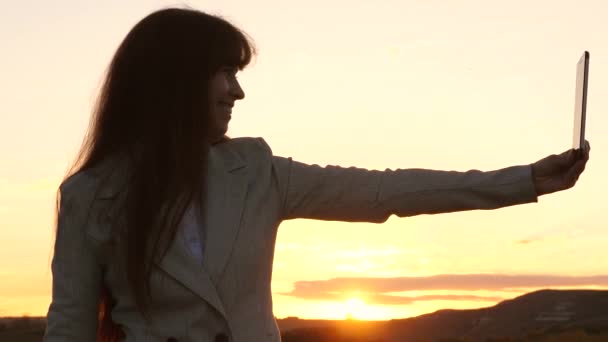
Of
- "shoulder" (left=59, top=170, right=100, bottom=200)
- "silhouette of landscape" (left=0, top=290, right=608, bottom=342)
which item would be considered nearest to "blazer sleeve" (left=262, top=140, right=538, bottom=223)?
"shoulder" (left=59, top=170, right=100, bottom=200)

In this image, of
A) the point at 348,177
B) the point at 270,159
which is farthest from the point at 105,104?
the point at 348,177

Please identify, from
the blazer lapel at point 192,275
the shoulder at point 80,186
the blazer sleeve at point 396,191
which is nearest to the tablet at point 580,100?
the blazer sleeve at point 396,191

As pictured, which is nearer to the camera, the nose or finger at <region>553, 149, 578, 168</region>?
finger at <region>553, 149, 578, 168</region>

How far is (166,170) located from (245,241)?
32 cm

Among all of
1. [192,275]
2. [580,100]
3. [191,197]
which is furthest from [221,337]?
[580,100]

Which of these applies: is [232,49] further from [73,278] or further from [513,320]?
[513,320]

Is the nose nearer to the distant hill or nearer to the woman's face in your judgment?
the woman's face

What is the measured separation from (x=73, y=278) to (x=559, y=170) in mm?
1404

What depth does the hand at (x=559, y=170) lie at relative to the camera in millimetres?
3236

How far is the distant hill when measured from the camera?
100ft

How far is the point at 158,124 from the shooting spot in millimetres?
3525

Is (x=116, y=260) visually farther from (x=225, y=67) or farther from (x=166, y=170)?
(x=225, y=67)

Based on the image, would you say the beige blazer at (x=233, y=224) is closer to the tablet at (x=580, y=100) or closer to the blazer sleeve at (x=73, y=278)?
the blazer sleeve at (x=73, y=278)

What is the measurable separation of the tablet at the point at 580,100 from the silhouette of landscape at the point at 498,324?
19673mm
